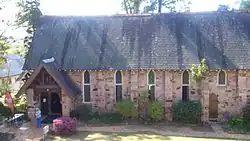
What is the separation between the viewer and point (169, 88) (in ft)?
84.3

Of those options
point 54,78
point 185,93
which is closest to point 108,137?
point 54,78

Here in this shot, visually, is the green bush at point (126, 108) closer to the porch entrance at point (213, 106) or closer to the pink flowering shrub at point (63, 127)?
the pink flowering shrub at point (63, 127)

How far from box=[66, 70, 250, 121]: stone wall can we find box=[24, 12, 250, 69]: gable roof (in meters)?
0.80

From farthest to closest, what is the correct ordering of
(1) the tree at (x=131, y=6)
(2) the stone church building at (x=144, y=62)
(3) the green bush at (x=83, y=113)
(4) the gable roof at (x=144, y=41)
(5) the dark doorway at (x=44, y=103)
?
1. (1) the tree at (x=131, y=6)
2. (5) the dark doorway at (x=44, y=103)
3. (4) the gable roof at (x=144, y=41)
4. (3) the green bush at (x=83, y=113)
5. (2) the stone church building at (x=144, y=62)

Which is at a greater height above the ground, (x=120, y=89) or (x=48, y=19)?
(x=48, y=19)

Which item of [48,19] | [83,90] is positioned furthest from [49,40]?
[83,90]

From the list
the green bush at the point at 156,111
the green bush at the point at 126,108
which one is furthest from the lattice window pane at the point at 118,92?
the green bush at the point at 156,111

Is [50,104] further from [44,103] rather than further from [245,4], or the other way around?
[245,4]

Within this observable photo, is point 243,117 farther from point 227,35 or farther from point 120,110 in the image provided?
point 120,110

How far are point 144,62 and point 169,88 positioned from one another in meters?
2.96

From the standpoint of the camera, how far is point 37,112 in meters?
23.4

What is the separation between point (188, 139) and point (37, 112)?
11169mm

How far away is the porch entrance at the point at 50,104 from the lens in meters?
27.2

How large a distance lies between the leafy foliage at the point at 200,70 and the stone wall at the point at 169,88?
95 cm
